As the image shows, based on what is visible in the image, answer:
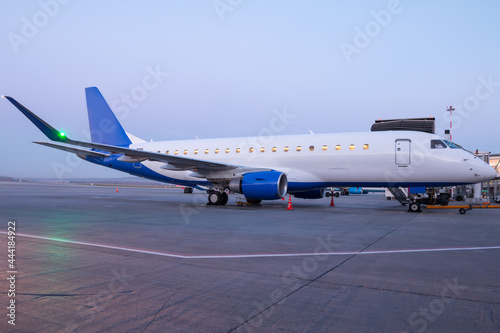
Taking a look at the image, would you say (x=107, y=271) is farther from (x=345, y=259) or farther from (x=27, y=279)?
(x=345, y=259)

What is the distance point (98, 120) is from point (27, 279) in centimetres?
1915

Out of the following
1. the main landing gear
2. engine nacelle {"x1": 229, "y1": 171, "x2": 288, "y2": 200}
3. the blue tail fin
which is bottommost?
the main landing gear

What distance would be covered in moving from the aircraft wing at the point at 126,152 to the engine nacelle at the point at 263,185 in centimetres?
114

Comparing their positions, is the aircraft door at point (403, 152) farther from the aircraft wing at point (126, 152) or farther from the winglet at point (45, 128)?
the winglet at point (45, 128)

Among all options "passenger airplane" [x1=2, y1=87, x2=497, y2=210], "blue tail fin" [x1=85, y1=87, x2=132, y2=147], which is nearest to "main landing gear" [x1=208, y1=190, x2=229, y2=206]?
"passenger airplane" [x1=2, y1=87, x2=497, y2=210]

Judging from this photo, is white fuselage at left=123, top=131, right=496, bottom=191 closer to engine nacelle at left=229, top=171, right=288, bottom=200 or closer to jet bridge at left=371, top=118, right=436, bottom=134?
engine nacelle at left=229, top=171, right=288, bottom=200

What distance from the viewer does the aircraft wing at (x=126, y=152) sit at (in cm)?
1317

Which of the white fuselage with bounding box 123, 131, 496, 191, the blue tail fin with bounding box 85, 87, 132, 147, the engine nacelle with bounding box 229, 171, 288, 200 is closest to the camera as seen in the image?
the white fuselage with bounding box 123, 131, 496, 191

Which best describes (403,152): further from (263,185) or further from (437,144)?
(263,185)

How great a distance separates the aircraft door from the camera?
48.5ft

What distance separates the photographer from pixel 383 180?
50.1ft

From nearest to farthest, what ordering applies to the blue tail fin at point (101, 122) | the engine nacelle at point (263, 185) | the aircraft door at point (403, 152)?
the aircraft door at point (403, 152) < the engine nacelle at point (263, 185) < the blue tail fin at point (101, 122)

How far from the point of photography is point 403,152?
1485 cm

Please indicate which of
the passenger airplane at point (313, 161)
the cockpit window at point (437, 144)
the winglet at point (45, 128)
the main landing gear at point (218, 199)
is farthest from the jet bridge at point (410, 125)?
the winglet at point (45, 128)
